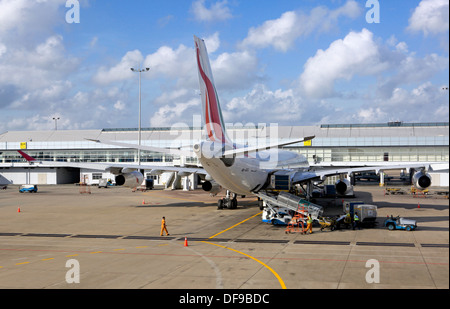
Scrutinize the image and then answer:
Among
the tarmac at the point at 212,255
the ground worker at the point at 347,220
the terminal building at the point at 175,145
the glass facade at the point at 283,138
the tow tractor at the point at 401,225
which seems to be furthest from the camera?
the terminal building at the point at 175,145

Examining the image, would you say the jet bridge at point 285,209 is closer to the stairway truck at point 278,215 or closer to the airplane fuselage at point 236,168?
the stairway truck at point 278,215

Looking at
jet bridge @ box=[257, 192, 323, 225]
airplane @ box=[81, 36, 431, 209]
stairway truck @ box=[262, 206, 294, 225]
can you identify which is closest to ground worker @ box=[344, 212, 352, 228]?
jet bridge @ box=[257, 192, 323, 225]

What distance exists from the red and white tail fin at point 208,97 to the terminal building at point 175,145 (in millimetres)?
38036

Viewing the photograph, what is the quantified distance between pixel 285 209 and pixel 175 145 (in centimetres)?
5021

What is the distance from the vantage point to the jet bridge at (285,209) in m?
27.3

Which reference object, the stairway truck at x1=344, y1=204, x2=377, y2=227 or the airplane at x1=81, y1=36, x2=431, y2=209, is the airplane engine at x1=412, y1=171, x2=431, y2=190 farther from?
Result: the stairway truck at x1=344, y1=204, x2=377, y2=227

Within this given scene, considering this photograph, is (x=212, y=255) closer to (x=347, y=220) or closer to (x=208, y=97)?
(x=347, y=220)

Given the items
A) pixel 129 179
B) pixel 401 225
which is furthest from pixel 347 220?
pixel 129 179

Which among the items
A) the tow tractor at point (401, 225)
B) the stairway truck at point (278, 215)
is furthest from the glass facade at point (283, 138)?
the stairway truck at point (278, 215)

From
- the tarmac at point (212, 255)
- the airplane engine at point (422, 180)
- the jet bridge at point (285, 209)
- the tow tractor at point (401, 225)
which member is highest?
the airplane engine at point (422, 180)

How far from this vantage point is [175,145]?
76750mm

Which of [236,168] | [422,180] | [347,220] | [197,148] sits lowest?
[347,220]

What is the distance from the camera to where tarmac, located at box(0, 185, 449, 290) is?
13945 millimetres
